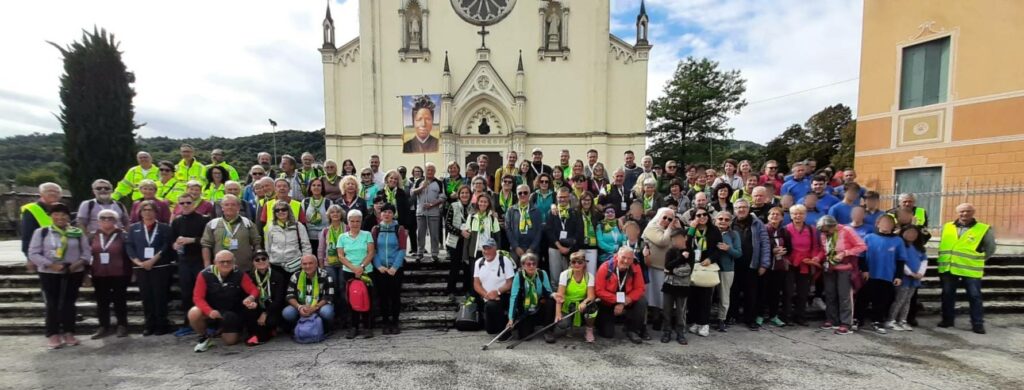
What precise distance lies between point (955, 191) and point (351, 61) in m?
23.7

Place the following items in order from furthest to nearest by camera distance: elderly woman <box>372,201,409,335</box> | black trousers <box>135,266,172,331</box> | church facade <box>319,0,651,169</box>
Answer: church facade <box>319,0,651,169</box>
elderly woman <box>372,201,409,335</box>
black trousers <box>135,266,172,331</box>

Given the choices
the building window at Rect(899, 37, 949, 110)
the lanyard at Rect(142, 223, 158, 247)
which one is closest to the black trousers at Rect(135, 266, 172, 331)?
the lanyard at Rect(142, 223, 158, 247)

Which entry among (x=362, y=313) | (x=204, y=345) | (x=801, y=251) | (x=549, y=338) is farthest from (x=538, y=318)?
(x=204, y=345)

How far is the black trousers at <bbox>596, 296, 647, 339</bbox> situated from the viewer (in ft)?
16.9

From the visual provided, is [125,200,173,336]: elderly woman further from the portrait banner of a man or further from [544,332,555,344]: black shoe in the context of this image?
the portrait banner of a man

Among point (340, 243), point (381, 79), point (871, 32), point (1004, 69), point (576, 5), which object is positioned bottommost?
point (340, 243)

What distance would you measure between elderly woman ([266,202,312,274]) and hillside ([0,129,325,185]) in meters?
31.0

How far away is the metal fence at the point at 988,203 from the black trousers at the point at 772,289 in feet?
19.9

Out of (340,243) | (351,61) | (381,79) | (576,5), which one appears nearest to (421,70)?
(381,79)

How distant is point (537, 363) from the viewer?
4.46 m

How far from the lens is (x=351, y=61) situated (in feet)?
70.9

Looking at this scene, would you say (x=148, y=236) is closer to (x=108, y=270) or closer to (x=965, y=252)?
(x=108, y=270)

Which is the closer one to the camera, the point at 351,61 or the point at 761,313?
the point at 761,313

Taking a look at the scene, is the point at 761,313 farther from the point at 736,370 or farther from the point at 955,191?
the point at 955,191
